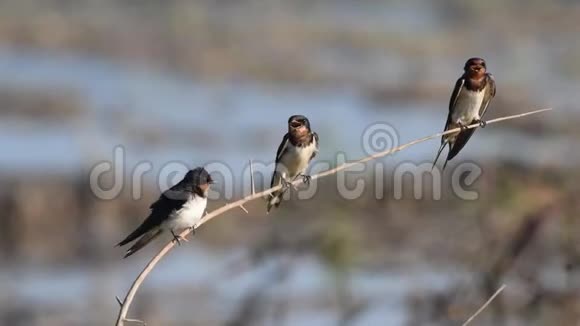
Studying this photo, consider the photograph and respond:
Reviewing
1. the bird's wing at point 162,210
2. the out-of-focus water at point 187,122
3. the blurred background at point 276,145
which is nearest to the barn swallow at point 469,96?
the blurred background at point 276,145

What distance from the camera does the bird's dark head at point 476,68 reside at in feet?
23.4

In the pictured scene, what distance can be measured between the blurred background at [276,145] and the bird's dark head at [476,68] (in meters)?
1.19

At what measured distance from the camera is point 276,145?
46.8ft

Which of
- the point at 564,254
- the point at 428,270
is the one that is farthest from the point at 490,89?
the point at 428,270

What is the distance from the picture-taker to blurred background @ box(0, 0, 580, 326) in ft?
31.7

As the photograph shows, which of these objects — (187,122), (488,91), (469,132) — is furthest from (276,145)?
(469,132)

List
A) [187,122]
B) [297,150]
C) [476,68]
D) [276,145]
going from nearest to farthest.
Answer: [476,68] → [297,150] → [276,145] → [187,122]

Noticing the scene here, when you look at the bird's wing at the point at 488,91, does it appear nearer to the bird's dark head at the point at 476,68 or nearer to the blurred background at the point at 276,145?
the bird's dark head at the point at 476,68

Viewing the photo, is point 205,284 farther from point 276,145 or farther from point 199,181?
point 199,181

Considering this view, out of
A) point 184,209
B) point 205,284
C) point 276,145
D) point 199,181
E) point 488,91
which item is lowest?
point 205,284

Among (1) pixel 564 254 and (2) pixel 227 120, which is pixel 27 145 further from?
(1) pixel 564 254

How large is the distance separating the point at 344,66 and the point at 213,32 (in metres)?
2.08

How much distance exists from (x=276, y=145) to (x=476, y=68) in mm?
7110

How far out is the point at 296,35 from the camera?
20562 millimetres
